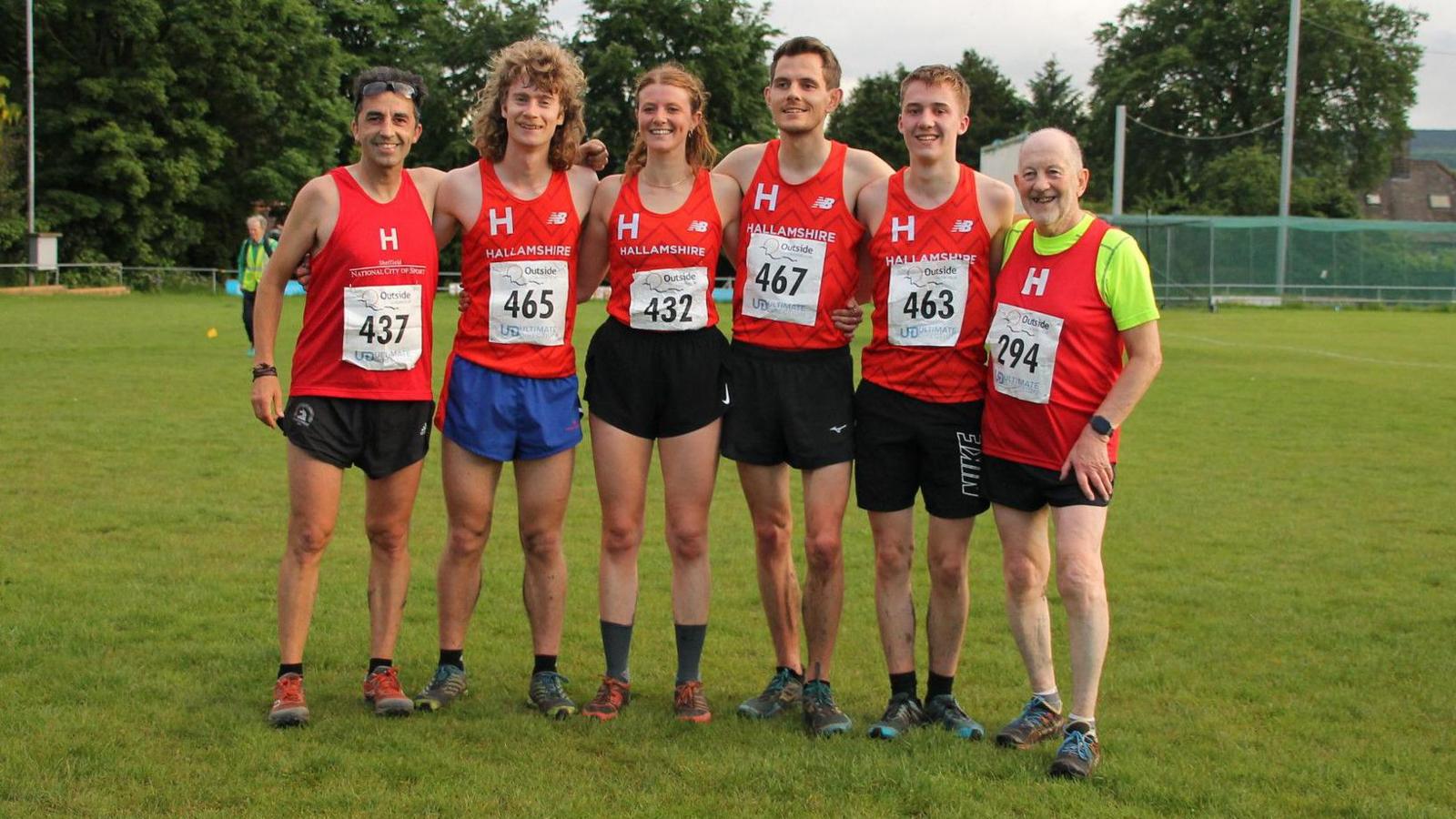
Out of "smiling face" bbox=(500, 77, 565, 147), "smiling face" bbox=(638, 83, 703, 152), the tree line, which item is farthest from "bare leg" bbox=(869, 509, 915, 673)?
the tree line

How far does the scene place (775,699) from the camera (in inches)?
193

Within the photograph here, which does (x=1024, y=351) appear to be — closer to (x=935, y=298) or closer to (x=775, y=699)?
(x=935, y=298)

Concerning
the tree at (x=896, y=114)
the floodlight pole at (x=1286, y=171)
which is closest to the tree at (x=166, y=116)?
the tree at (x=896, y=114)

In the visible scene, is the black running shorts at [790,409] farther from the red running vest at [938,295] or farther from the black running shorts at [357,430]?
the black running shorts at [357,430]

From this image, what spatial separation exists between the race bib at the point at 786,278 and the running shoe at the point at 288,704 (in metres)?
1.99

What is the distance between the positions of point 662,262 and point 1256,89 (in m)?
65.7

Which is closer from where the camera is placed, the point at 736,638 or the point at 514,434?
the point at 514,434

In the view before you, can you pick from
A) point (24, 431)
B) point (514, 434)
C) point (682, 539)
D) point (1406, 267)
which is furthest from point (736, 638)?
point (1406, 267)

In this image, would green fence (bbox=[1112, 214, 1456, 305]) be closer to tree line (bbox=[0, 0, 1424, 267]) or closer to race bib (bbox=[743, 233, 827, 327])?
tree line (bbox=[0, 0, 1424, 267])

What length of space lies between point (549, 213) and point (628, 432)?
79 cm

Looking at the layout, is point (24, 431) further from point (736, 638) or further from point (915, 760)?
point (915, 760)

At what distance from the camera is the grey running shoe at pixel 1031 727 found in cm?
→ 450

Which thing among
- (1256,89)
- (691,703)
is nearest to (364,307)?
(691,703)

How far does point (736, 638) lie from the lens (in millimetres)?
5945
